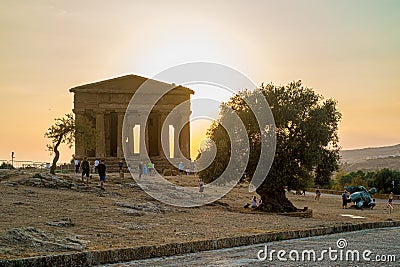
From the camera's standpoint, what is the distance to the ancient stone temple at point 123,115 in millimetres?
72688

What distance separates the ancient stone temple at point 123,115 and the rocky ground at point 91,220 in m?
33.1

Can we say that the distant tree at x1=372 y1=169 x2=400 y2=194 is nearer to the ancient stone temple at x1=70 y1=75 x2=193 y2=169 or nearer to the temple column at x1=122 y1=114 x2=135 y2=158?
the ancient stone temple at x1=70 y1=75 x2=193 y2=169

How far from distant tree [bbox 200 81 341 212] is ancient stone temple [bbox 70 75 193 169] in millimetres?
33153

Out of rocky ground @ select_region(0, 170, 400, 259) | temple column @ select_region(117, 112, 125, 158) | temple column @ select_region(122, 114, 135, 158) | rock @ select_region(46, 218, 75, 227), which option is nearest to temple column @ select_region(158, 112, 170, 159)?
temple column @ select_region(122, 114, 135, 158)

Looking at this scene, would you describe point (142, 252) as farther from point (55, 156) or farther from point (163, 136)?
point (163, 136)

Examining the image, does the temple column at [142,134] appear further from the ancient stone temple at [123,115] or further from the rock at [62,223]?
the rock at [62,223]

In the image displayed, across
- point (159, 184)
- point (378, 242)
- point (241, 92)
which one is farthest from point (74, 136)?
point (378, 242)

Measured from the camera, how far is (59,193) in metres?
31.6

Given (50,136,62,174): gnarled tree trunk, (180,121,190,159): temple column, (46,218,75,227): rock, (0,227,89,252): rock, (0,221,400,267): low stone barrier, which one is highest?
(180,121,190,159): temple column

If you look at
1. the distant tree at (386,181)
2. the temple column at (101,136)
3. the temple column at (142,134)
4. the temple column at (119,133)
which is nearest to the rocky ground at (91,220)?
the temple column at (101,136)

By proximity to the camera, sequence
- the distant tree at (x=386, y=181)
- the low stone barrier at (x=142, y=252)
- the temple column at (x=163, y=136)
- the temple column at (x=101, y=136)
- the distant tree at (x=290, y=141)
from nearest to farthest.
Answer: the low stone barrier at (x=142, y=252) → the distant tree at (x=290, y=141) → the temple column at (x=101, y=136) → the temple column at (x=163, y=136) → the distant tree at (x=386, y=181)

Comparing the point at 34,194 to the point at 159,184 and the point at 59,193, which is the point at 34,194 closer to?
the point at 59,193

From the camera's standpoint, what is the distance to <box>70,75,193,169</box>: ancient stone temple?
7269cm

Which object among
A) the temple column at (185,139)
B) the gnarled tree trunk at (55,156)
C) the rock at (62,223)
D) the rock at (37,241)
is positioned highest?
the temple column at (185,139)
